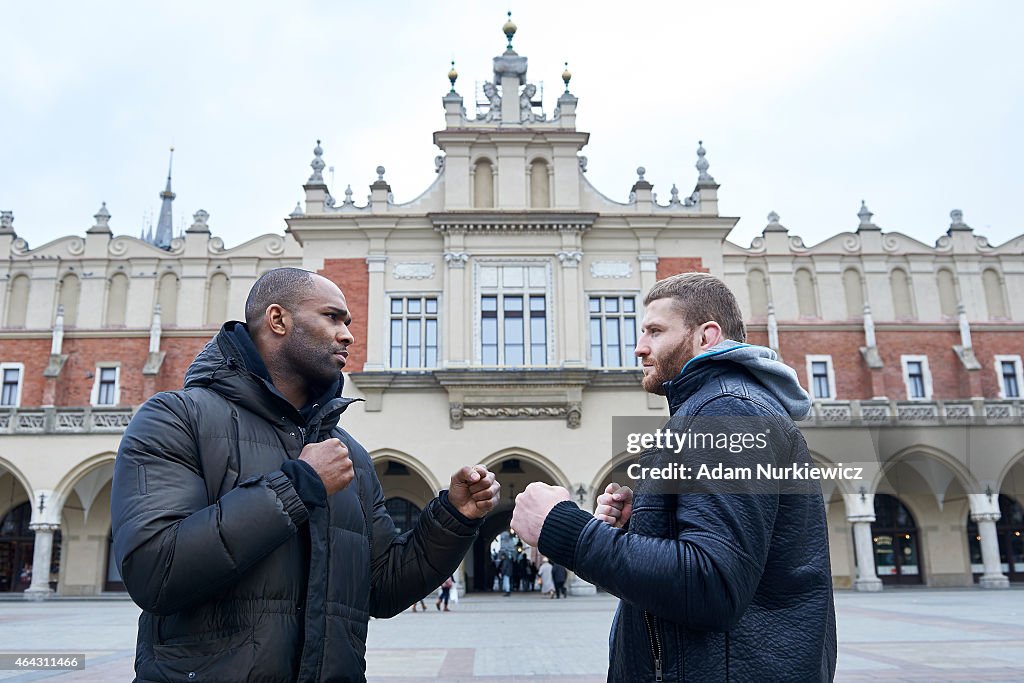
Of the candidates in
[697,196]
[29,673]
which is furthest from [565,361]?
[29,673]

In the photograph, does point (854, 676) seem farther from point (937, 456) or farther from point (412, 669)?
point (937, 456)

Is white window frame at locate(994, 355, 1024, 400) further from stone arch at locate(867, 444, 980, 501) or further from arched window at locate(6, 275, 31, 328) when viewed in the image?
arched window at locate(6, 275, 31, 328)

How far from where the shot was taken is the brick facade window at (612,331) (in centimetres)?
2144

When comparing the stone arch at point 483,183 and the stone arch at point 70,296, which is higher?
the stone arch at point 483,183

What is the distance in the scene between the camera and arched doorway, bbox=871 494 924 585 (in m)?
25.6

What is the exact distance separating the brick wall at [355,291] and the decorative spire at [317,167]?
2.28 metres

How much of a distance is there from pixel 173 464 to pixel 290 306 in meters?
0.57

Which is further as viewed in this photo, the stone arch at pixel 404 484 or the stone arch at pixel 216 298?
the stone arch at pixel 216 298

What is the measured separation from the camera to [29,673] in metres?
8.04

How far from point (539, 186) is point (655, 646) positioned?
21.4 m

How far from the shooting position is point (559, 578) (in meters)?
21.2

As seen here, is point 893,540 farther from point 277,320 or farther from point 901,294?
point 277,320

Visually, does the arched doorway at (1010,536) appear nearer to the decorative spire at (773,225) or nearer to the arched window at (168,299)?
the decorative spire at (773,225)

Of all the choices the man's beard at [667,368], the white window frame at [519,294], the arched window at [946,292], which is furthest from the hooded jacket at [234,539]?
the arched window at [946,292]
